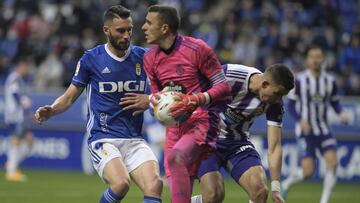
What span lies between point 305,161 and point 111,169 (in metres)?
5.95

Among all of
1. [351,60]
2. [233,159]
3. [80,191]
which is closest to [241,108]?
[233,159]

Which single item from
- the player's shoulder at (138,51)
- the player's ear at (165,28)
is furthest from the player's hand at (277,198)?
the player's shoulder at (138,51)

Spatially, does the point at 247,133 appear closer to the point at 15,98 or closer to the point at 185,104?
the point at 185,104

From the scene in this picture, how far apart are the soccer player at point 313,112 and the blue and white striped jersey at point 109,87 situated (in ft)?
17.3

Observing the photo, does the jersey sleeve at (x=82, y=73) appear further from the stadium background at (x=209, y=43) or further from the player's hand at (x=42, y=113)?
the stadium background at (x=209, y=43)

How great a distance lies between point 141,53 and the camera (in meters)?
10.4

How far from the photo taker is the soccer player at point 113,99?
9984mm

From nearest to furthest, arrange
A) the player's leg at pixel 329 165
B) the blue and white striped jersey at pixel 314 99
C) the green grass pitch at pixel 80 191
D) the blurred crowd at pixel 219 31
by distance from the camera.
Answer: the player's leg at pixel 329 165
the blue and white striped jersey at pixel 314 99
the green grass pitch at pixel 80 191
the blurred crowd at pixel 219 31

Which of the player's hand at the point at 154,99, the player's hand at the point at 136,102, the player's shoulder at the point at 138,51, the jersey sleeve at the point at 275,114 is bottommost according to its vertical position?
the jersey sleeve at the point at 275,114

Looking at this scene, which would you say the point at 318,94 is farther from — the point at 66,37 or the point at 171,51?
the point at 66,37

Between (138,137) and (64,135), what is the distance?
1185cm

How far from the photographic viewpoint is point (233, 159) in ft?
33.1

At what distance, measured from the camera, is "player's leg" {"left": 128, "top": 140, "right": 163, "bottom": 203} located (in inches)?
377

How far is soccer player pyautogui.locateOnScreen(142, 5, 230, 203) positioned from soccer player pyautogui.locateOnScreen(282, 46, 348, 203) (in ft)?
18.1
